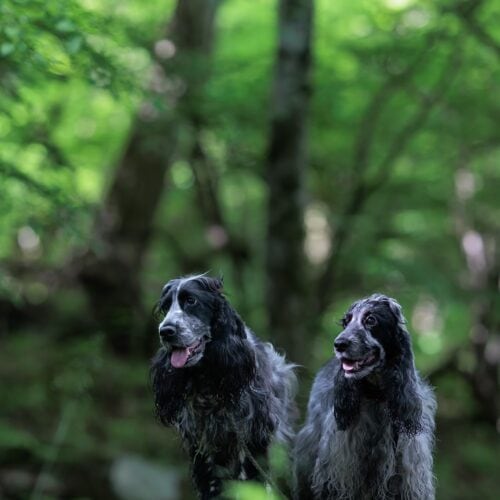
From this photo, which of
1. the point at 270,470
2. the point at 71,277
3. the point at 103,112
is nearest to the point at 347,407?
the point at 270,470

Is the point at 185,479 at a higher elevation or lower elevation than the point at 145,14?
lower

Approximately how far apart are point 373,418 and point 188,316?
120cm

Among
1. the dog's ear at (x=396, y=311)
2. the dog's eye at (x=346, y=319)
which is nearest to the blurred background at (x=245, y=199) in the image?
the dog's eye at (x=346, y=319)

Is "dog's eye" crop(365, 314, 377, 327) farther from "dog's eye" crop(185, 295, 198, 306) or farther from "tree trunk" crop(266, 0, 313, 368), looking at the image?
"tree trunk" crop(266, 0, 313, 368)

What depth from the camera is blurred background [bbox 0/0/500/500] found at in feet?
32.8

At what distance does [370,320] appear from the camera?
15.9 feet

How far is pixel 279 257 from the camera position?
10.1 meters

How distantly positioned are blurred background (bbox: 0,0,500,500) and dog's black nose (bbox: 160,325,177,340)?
9.15 feet

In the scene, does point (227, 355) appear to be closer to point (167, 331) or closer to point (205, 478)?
point (167, 331)

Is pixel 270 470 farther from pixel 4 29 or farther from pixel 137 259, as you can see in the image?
pixel 137 259

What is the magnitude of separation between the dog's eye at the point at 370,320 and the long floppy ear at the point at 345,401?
336 mm

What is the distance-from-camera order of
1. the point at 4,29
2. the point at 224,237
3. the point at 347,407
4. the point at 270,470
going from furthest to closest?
the point at 224,237 → the point at 4,29 → the point at 270,470 → the point at 347,407

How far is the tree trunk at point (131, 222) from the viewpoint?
13856mm

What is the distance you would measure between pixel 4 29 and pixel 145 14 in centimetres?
1042
